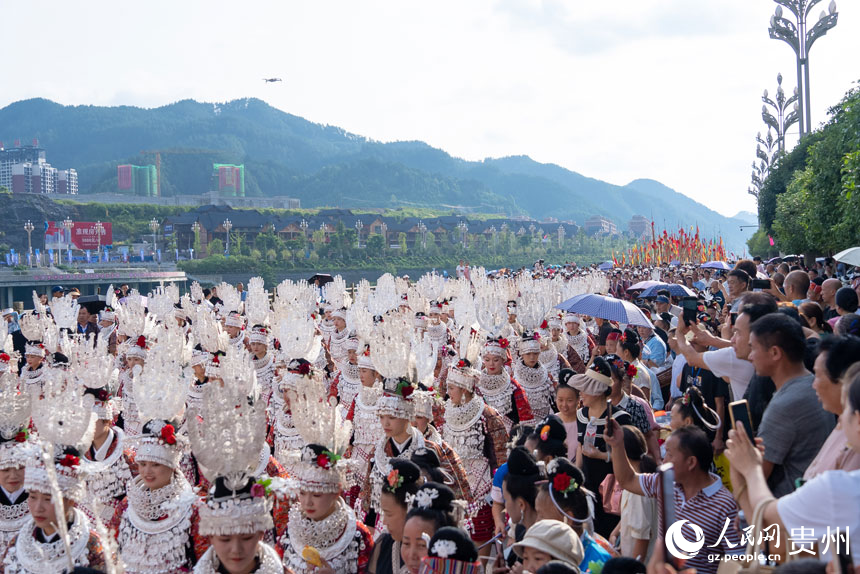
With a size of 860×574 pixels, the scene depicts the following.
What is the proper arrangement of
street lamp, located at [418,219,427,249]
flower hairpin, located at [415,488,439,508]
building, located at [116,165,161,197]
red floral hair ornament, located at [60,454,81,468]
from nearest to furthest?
flower hairpin, located at [415,488,439,508], red floral hair ornament, located at [60,454,81,468], street lamp, located at [418,219,427,249], building, located at [116,165,161,197]

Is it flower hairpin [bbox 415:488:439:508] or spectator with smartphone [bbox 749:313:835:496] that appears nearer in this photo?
spectator with smartphone [bbox 749:313:835:496]

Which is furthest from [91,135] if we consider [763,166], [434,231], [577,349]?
[577,349]

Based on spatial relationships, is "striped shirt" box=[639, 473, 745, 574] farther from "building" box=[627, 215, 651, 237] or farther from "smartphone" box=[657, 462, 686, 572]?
"building" box=[627, 215, 651, 237]

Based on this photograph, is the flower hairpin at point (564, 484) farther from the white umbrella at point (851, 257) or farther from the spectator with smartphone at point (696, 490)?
the white umbrella at point (851, 257)

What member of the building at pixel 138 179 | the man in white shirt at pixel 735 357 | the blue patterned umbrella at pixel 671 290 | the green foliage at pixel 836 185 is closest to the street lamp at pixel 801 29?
the green foliage at pixel 836 185

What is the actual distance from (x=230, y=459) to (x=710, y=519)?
2102mm

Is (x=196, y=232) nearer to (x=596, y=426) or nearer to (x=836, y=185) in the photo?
(x=836, y=185)

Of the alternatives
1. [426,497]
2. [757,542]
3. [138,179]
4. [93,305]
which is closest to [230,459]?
[426,497]

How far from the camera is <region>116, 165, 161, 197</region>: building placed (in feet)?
433

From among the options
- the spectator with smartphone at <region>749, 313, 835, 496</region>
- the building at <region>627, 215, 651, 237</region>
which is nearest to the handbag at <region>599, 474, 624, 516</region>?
the spectator with smartphone at <region>749, 313, 835, 496</region>

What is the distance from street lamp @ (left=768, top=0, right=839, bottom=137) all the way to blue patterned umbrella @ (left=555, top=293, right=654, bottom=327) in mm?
21620

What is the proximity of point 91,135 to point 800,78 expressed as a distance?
192470 millimetres

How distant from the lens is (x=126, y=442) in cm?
590

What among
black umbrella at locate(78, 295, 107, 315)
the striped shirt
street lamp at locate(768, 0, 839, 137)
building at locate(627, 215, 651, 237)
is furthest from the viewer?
building at locate(627, 215, 651, 237)
